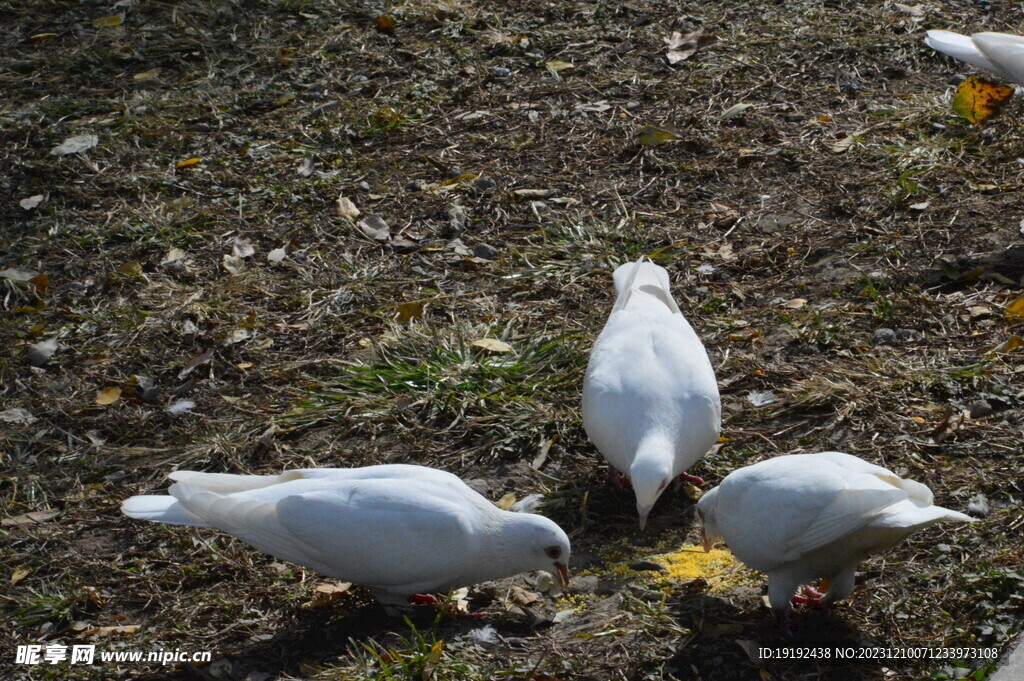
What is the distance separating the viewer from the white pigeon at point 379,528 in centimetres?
318

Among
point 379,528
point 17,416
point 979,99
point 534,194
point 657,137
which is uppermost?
point 979,99

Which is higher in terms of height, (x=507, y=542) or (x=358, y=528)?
(x=358, y=528)

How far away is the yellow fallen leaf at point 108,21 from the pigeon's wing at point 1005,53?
5.50 meters

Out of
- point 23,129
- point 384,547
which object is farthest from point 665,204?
point 23,129

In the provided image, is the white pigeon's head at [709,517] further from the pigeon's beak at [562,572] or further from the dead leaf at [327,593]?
the dead leaf at [327,593]

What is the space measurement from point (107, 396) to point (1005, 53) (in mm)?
4543

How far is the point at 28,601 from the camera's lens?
3.46 metres

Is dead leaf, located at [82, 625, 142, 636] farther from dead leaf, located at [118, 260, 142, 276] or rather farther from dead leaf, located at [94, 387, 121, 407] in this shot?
dead leaf, located at [118, 260, 142, 276]

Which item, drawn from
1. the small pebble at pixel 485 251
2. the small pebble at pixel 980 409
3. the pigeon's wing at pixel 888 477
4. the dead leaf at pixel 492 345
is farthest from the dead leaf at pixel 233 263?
the small pebble at pixel 980 409

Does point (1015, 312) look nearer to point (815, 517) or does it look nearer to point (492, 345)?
point (815, 517)

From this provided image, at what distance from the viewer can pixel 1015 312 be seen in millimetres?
4258

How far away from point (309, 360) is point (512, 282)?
1020 millimetres

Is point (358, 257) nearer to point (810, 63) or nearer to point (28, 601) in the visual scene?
point (28, 601)

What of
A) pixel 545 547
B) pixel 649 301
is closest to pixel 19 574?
pixel 545 547
